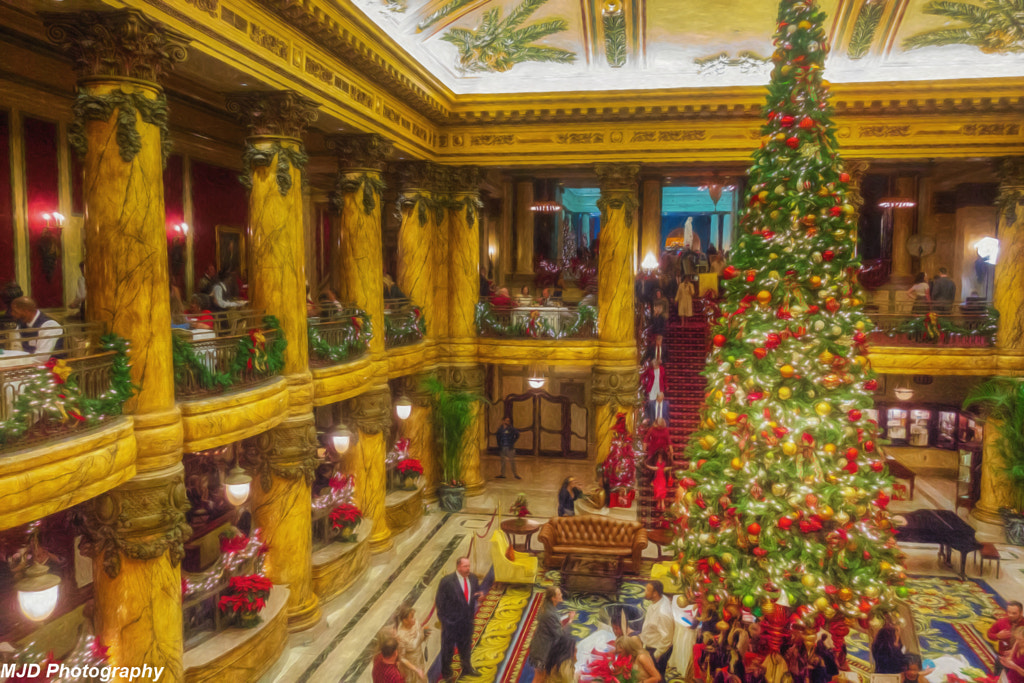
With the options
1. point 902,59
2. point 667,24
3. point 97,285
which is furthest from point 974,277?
point 97,285

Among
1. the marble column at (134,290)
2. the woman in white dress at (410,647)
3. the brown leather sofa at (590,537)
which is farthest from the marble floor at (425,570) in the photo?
the marble column at (134,290)

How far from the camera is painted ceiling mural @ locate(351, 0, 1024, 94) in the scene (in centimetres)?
1235

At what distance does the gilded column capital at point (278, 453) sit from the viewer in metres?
9.51

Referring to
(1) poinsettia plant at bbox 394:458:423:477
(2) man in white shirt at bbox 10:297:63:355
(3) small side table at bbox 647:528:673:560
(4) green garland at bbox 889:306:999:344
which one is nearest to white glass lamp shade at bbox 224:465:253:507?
(2) man in white shirt at bbox 10:297:63:355

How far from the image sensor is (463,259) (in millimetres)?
15500

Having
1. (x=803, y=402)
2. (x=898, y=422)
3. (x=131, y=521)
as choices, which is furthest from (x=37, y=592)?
(x=898, y=422)

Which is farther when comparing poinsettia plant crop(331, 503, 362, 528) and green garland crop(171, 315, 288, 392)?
poinsettia plant crop(331, 503, 362, 528)

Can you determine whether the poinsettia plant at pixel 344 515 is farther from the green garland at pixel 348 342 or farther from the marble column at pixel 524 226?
the marble column at pixel 524 226

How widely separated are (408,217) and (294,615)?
7.93 m

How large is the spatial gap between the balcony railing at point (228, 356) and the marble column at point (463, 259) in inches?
255

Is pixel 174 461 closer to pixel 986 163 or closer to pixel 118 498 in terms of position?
pixel 118 498

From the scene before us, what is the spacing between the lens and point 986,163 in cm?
1565

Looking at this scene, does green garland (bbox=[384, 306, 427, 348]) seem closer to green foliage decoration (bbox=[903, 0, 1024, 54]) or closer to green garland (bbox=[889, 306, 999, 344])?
green garland (bbox=[889, 306, 999, 344])

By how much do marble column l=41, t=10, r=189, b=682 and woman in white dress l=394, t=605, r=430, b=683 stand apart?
87.0 inches
